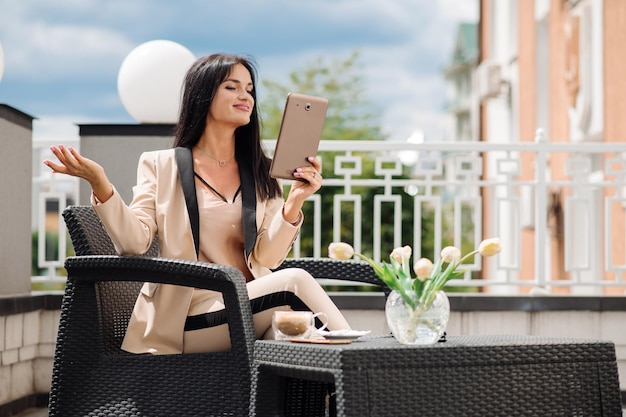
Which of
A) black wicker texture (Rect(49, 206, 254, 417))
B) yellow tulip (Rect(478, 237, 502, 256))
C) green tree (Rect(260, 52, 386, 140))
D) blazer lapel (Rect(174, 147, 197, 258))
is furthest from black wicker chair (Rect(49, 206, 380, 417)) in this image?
green tree (Rect(260, 52, 386, 140))

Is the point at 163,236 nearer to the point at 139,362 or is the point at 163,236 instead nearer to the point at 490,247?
the point at 139,362

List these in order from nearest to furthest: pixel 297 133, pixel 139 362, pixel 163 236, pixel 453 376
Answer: pixel 453 376 → pixel 139 362 → pixel 297 133 → pixel 163 236

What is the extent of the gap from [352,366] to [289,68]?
27394mm

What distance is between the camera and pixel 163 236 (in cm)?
271

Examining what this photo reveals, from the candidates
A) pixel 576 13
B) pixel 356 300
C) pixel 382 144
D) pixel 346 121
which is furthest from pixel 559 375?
pixel 346 121

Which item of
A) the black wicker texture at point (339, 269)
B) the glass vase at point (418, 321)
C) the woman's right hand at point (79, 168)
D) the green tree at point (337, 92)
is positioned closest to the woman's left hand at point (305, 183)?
the black wicker texture at point (339, 269)

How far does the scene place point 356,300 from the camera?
4.66 m

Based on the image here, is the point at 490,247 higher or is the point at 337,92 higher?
the point at 337,92

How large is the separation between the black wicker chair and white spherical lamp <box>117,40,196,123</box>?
6.04ft

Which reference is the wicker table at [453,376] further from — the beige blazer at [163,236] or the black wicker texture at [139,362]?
the beige blazer at [163,236]

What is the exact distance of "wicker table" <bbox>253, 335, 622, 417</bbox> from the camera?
1984 millimetres

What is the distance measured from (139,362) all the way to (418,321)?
71 cm

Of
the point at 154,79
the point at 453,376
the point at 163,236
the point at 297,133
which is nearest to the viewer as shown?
the point at 453,376

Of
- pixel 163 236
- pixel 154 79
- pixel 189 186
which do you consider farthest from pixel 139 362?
pixel 154 79
